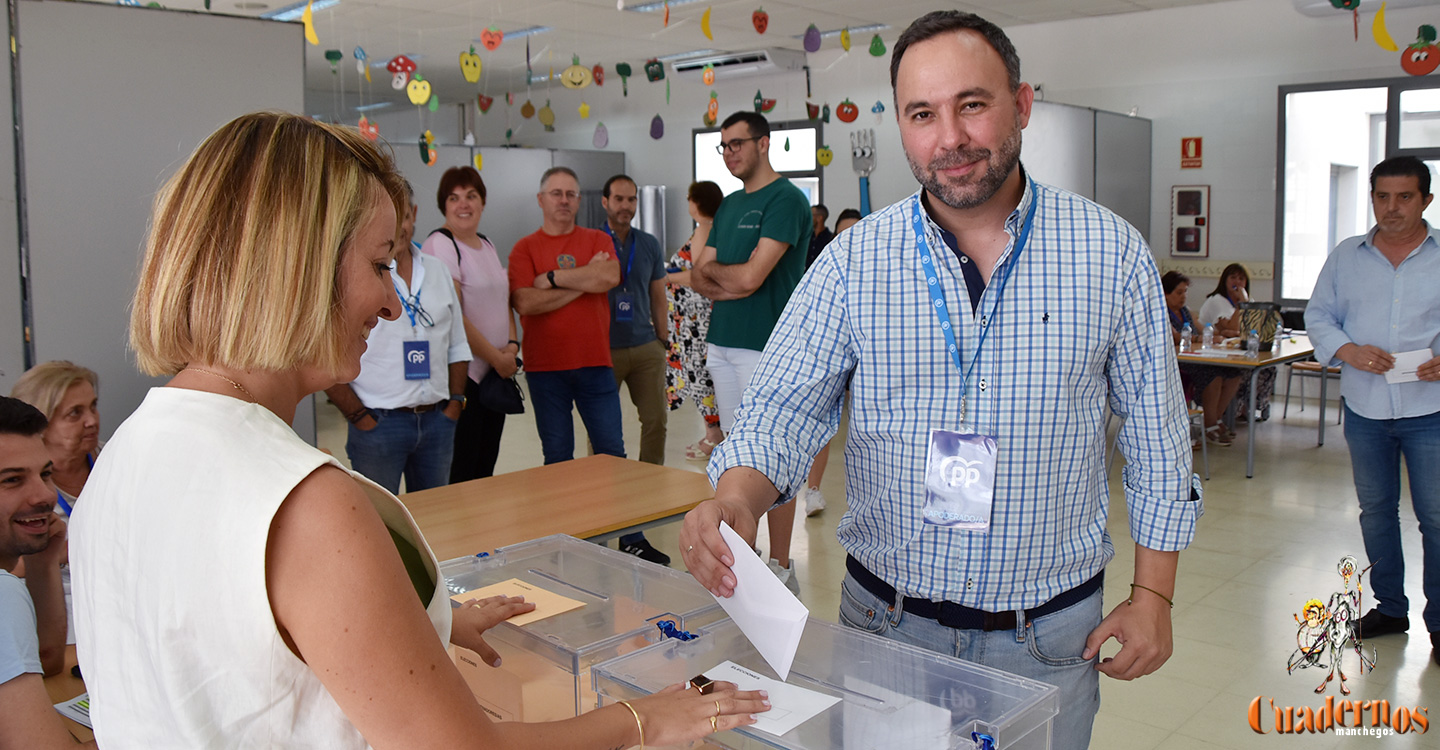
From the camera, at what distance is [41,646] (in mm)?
A: 2133

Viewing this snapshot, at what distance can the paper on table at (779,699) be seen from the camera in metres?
1.24

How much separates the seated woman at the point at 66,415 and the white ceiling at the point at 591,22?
19.9 ft

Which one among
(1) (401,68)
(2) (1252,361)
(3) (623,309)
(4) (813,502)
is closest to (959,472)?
(3) (623,309)

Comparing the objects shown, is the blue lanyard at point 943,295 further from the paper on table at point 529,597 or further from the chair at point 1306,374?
the chair at point 1306,374

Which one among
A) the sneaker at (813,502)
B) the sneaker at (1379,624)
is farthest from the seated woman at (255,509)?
the sneaker at (813,502)

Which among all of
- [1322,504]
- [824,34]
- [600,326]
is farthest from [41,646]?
[824,34]

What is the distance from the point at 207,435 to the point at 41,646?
5.19ft

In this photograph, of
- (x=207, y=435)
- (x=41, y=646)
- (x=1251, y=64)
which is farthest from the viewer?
(x=1251, y=64)

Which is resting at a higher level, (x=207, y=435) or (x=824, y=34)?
(x=824, y=34)

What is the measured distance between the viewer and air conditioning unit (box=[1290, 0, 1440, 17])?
26.8 feet

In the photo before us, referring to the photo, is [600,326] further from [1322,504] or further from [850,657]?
[1322,504]

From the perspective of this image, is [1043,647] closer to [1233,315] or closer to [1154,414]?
[1154,414]

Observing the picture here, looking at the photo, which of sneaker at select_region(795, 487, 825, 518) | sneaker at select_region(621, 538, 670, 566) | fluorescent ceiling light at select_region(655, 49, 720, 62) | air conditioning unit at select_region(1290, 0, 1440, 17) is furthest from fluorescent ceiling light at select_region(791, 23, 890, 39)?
sneaker at select_region(621, 538, 670, 566)

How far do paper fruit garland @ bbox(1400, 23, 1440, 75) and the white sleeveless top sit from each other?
25.8ft
